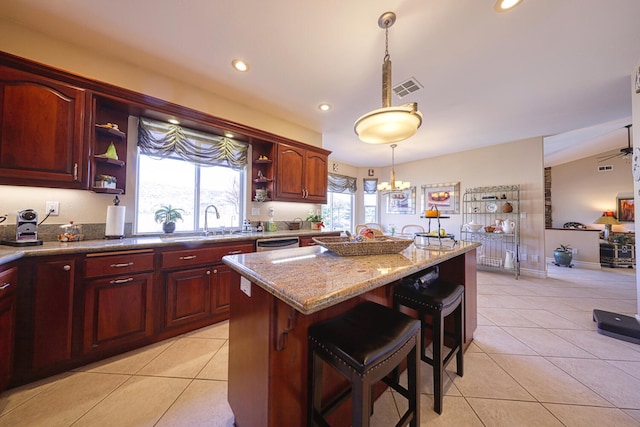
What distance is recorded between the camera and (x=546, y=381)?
1562mm

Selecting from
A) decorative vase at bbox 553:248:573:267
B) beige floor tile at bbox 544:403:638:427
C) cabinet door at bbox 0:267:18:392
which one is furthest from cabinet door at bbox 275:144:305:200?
decorative vase at bbox 553:248:573:267

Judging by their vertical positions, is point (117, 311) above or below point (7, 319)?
below

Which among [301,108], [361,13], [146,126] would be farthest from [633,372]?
[146,126]

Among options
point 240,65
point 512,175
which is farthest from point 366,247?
point 512,175

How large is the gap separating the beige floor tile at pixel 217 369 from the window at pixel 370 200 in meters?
5.28

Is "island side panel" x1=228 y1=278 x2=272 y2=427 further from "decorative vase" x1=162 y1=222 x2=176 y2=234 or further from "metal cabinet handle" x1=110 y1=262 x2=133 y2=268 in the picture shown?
"decorative vase" x1=162 y1=222 x2=176 y2=234

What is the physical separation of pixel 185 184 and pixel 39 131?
1219 millimetres

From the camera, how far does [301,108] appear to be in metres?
3.08

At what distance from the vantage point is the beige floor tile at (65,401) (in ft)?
4.09

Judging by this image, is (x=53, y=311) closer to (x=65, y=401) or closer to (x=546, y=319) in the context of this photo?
(x=65, y=401)

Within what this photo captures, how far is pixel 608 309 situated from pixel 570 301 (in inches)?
12.5

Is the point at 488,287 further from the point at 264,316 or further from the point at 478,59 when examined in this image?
the point at 264,316

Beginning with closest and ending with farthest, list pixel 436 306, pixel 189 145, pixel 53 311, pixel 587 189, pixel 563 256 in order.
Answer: pixel 436 306
pixel 53 311
pixel 189 145
pixel 563 256
pixel 587 189

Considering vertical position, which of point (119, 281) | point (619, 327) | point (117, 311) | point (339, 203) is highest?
point (339, 203)
